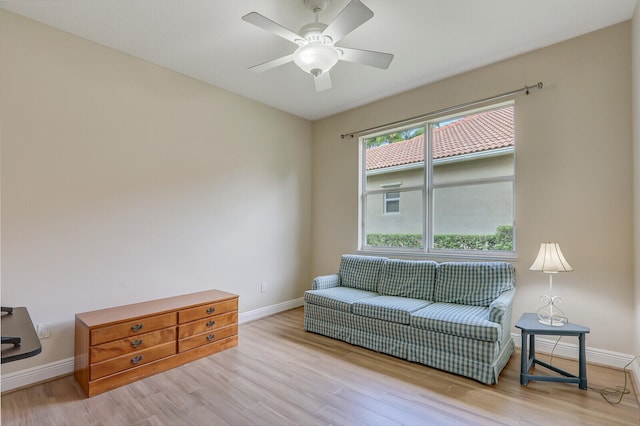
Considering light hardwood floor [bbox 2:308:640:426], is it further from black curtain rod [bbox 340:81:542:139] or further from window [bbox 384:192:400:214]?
black curtain rod [bbox 340:81:542:139]

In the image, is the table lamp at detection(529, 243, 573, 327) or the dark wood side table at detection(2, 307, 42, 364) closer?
the dark wood side table at detection(2, 307, 42, 364)

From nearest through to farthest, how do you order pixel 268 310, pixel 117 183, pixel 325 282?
pixel 117 183
pixel 325 282
pixel 268 310

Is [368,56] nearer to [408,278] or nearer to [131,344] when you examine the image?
[408,278]

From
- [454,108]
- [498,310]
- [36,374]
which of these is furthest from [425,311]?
[36,374]

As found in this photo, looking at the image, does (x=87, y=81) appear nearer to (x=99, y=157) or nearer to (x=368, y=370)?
(x=99, y=157)

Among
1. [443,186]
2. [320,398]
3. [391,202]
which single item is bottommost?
[320,398]

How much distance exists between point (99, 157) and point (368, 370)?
3052mm

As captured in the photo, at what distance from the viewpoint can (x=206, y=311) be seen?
306 centimetres

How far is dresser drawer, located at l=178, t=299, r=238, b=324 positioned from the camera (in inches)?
113

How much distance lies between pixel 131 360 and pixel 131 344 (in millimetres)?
122

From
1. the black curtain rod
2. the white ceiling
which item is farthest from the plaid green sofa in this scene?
the white ceiling

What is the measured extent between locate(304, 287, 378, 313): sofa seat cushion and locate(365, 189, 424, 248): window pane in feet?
2.67

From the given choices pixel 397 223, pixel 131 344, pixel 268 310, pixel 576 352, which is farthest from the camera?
pixel 268 310

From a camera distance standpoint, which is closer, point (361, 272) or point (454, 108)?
point (454, 108)
